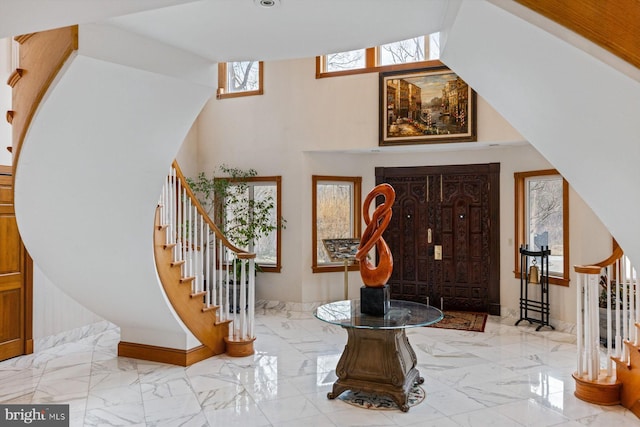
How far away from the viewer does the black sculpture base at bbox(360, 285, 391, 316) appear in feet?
12.8

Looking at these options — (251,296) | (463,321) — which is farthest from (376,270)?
(463,321)

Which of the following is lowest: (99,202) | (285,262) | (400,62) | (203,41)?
(285,262)

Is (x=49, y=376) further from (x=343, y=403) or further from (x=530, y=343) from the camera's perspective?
(x=530, y=343)

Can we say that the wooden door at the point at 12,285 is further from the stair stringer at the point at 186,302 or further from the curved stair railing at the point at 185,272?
the stair stringer at the point at 186,302

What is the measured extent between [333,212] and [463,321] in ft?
8.56

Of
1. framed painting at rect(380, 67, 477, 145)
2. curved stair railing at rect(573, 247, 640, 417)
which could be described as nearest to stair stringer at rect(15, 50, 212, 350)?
curved stair railing at rect(573, 247, 640, 417)

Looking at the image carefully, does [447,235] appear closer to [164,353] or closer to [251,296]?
[251,296]

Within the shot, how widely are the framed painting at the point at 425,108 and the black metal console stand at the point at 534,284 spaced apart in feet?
5.95

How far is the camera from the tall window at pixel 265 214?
734cm

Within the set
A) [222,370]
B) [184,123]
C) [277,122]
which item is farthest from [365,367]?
[277,122]

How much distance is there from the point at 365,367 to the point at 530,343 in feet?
9.18

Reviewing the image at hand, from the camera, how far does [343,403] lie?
371 centimetres

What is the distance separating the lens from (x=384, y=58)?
7.07 metres

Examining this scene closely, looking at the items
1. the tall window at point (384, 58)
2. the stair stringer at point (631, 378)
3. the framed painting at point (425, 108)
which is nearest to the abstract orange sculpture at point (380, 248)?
the stair stringer at point (631, 378)
